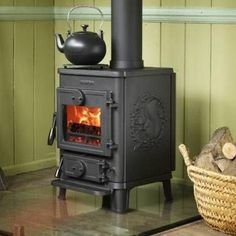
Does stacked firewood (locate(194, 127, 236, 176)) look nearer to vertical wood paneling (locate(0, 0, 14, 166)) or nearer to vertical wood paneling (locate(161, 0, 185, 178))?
vertical wood paneling (locate(161, 0, 185, 178))

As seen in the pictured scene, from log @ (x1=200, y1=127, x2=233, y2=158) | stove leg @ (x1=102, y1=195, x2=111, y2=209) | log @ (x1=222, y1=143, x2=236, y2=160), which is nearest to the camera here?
log @ (x1=222, y1=143, x2=236, y2=160)

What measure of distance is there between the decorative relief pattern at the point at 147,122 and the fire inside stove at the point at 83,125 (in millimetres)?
173

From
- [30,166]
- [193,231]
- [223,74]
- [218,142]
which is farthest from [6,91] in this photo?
[193,231]

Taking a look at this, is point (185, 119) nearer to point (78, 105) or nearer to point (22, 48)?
point (78, 105)

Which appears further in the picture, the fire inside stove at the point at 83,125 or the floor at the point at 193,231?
the fire inside stove at the point at 83,125

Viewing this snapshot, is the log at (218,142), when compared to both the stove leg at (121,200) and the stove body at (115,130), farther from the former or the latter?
the stove leg at (121,200)

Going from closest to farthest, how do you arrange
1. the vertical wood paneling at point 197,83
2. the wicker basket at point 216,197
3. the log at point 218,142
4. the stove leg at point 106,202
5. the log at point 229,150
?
the wicker basket at point 216,197, the log at point 229,150, the log at point 218,142, the stove leg at point 106,202, the vertical wood paneling at point 197,83

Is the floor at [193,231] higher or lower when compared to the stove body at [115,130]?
lower

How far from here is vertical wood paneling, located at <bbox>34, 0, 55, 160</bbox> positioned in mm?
4332

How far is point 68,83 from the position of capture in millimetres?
3463

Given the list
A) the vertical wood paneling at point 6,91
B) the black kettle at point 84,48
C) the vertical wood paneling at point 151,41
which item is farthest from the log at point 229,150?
the vertical wood paneling at point 6,91

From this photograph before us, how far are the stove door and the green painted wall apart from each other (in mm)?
764

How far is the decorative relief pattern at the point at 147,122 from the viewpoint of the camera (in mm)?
3318

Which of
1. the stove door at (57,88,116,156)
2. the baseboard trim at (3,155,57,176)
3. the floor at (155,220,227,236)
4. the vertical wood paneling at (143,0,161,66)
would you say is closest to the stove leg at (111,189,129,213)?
the stove door at (57,88,116,156)
